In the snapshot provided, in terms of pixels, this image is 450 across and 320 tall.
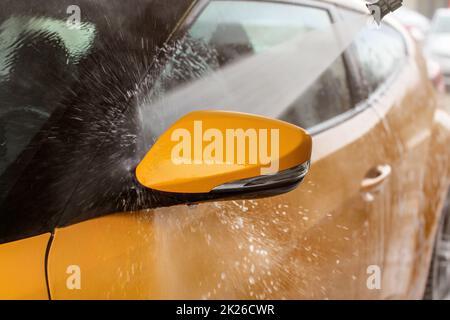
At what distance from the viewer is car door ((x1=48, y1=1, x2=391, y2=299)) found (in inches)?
55.4

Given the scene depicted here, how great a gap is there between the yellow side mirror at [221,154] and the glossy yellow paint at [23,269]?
0.24 m

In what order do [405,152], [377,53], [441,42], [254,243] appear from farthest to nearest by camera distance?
[441,42], [377,53], [405,152], [254,243]

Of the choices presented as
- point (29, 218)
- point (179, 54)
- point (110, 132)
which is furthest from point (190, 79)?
point (29, 218)

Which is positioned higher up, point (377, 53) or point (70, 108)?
point (70, 108)

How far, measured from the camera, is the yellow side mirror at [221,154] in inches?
52.6

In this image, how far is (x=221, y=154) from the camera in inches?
52.7

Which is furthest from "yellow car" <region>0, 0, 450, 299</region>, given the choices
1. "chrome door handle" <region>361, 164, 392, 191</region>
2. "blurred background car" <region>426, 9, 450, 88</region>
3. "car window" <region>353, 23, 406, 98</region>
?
"blurred background car" <region>426, 9, 450, 88</region>

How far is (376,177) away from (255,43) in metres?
0.56

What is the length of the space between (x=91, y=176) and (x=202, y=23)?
1.72 feet

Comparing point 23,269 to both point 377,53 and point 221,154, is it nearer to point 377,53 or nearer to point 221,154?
point 221,154

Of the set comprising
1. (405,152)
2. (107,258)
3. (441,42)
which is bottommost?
(441,42)

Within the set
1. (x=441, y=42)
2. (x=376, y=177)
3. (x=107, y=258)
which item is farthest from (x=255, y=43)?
(x=441, y=42)

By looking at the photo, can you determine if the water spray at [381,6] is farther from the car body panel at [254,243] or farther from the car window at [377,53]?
the car body panel at [254,243]

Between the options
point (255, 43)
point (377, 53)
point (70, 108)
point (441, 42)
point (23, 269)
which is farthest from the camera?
point (441, 42)
